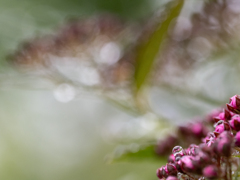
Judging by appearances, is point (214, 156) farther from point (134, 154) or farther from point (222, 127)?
point (134, 154)

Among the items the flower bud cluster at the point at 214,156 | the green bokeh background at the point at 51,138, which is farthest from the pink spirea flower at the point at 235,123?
the green bokeh background at the point at 51,138

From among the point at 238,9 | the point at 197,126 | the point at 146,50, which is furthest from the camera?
the point at 238,9

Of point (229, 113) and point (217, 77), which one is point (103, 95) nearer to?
point (217, 77)

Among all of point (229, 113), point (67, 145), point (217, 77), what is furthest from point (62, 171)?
point (229, 113)

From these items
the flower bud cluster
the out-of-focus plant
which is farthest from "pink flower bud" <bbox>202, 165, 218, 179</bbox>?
the out-of-focus plant

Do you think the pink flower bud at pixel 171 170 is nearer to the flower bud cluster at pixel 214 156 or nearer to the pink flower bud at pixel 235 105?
the flower bud cluster at pixel 214 156

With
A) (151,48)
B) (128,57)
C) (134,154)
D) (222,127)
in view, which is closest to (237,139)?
(222,127)
